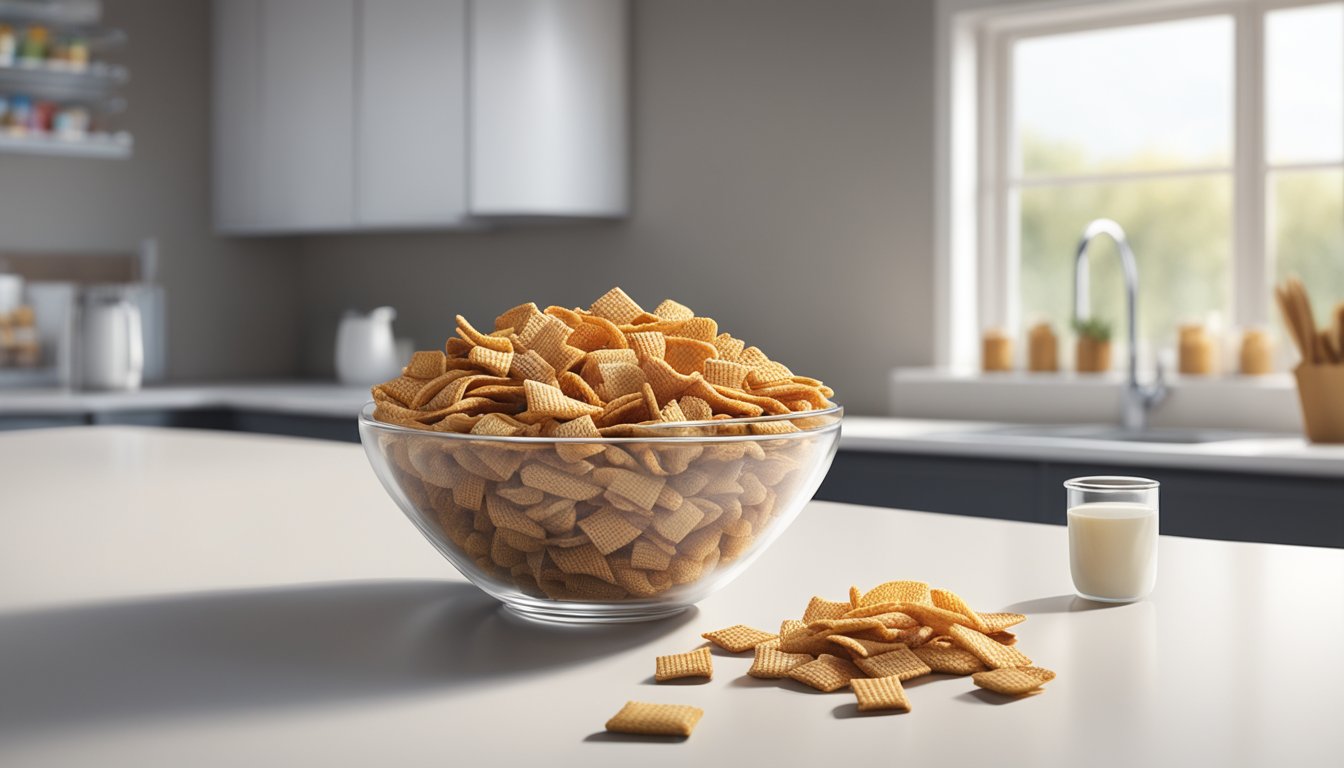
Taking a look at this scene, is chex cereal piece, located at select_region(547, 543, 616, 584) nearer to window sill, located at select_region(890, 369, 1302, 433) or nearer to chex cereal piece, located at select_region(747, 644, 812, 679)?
chex cereal piece, located at select_region(747, 644, 812, 679)

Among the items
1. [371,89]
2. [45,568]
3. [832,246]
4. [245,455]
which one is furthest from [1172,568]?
[371,89]

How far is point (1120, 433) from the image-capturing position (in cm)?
294

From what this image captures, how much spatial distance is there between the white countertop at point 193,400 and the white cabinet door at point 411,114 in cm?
58

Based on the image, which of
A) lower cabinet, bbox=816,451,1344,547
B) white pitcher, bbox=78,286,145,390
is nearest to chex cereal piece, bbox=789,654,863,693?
lower cabinet, bbox=816,451,1344,547

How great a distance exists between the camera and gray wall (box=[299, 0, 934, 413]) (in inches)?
136

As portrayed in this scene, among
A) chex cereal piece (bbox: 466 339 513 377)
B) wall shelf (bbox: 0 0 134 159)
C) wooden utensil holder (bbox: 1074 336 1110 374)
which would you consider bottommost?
chex cereal piece (bbox: 466 339 513 377)

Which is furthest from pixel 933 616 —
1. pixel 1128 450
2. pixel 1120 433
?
pixel 1120 433

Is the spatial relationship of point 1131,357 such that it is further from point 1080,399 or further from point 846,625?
point 846,625

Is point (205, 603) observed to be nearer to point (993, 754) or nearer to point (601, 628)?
point (601, 628)

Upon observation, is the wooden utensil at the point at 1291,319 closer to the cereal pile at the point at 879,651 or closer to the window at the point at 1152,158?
the window at the point at 1152,158

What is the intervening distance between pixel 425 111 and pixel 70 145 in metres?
1.06

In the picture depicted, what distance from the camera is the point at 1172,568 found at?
1133mm

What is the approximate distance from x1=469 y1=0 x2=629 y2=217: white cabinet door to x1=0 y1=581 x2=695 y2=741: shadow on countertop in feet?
9.55

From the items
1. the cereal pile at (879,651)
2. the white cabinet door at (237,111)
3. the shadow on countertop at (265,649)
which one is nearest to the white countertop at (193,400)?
the white cabinet door at (237,111)
